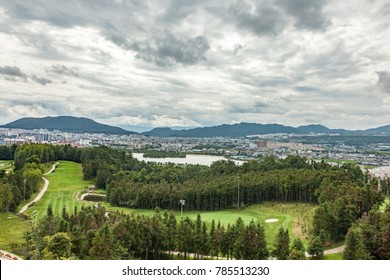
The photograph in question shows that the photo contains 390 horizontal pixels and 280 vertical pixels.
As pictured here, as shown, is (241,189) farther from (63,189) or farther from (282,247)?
(63,189)

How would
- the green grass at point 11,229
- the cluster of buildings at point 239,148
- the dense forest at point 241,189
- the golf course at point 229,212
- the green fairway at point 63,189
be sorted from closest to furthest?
the green grass at point 11,229
the dense forest at point 241,189
the golf course at point 229,212
the green fairway at point 63,189
the cluster of buildings at point 239,148

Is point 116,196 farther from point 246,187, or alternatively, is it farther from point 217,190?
point 246,187

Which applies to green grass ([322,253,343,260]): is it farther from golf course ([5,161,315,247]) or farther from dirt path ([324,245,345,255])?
golf course ([5,161,315,247])

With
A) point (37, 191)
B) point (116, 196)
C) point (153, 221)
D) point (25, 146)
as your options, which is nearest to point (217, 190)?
point (116, 196)

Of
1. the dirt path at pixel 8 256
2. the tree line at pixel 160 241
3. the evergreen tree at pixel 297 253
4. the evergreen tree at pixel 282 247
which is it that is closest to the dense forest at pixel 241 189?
the tree line at pixel 160 241

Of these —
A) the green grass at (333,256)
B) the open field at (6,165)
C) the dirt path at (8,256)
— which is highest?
the open field at (6,165)

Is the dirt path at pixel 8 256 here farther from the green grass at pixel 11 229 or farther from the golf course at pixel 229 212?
the golf course at pixel 229 212

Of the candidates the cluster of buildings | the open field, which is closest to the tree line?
the open field
